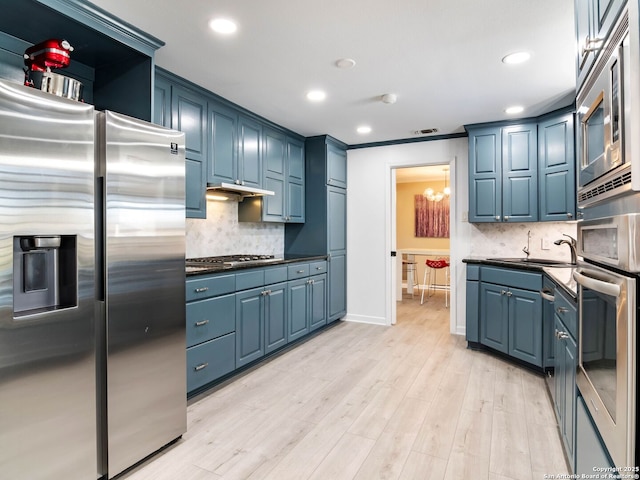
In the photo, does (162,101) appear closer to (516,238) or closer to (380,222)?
(380,222)

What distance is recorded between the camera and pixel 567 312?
179 centimetres

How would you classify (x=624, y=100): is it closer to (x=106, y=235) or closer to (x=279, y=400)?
(x=106, y=235)

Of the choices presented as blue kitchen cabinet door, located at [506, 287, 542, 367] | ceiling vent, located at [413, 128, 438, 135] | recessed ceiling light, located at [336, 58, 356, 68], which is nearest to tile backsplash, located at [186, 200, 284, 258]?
recessed ceiling light, located at [336, 58, 356, 68]

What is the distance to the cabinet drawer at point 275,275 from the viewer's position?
336 cm

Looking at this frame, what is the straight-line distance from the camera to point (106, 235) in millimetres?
1727

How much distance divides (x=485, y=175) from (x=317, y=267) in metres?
2.06

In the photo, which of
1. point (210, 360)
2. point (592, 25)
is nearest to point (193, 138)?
point (210, 360)

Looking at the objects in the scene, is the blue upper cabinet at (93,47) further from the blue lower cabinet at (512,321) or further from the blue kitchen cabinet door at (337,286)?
the blue lower cabinet at (512,321)

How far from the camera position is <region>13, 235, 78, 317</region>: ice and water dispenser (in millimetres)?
1487

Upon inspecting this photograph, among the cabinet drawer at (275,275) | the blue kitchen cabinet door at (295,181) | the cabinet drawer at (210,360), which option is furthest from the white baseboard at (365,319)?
the cabinet drawer at (210,360)

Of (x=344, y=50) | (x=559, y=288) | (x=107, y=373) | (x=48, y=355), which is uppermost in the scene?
(x=344, y=50)

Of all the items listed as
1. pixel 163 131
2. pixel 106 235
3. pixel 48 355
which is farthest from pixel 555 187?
pixel 48 355

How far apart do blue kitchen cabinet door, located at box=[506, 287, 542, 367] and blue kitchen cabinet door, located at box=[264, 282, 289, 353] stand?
6.78 ft

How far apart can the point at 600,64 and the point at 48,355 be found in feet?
7.10
